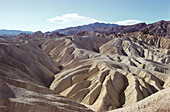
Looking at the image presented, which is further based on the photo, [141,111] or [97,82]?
[97,82]

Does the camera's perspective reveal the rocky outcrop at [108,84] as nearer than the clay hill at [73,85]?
No

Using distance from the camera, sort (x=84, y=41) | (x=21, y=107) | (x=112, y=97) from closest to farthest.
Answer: (x=21, y=107)
(x=112, y=97)
(x=84, y=41)

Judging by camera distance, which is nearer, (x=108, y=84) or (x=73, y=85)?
(x=108, y=84)

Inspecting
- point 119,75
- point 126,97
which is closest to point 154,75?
point 119,75

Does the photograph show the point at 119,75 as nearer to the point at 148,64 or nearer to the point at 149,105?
the point at 148,64

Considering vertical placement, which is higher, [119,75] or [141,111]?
[141,111]

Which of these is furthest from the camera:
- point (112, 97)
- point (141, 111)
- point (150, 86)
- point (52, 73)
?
point (52, 73)

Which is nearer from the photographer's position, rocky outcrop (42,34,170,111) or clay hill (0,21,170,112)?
clay hill (0,21,170,112)

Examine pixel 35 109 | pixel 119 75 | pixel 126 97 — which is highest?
pixel 35 109

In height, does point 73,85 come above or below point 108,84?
below
